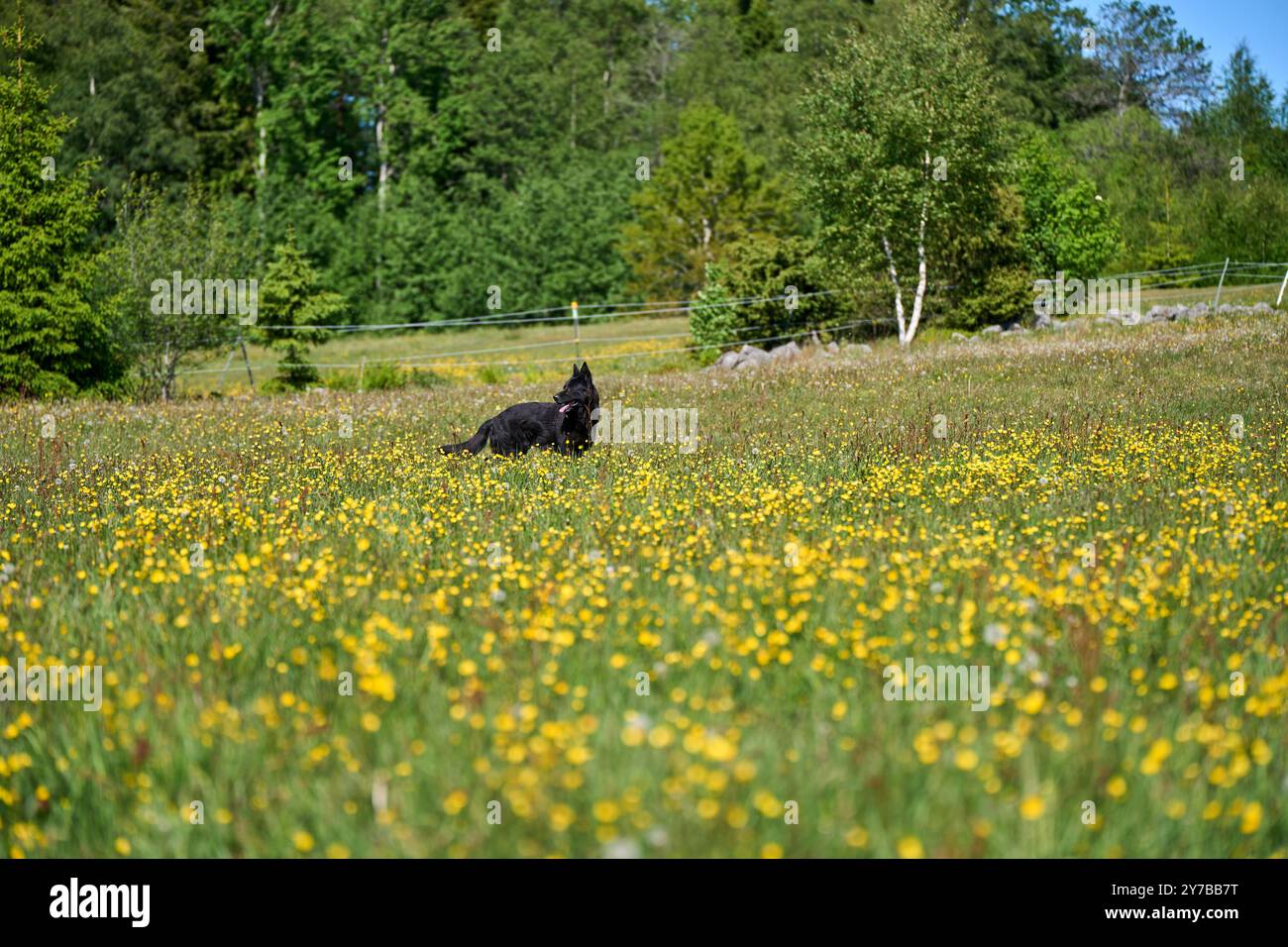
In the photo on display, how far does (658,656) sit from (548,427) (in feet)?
23.9

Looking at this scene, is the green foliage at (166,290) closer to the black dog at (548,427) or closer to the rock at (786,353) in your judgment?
the rock at (786,353)

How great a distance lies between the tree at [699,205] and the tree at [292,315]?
2524cm

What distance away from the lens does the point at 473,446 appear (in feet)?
39.0

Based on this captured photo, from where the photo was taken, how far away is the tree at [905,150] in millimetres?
29609

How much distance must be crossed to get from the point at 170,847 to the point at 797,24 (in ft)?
229

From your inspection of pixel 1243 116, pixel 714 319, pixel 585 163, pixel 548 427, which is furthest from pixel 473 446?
pixel 1243 116

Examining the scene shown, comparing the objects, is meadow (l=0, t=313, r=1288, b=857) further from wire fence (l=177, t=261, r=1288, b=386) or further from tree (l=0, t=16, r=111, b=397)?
wire fence (l=177, t=261, r=1288, b=386)

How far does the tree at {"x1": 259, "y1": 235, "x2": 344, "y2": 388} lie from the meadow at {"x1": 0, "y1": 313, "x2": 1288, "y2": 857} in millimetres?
17809

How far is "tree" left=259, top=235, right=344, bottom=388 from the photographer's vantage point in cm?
2733

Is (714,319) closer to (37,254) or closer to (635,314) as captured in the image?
(635,314)

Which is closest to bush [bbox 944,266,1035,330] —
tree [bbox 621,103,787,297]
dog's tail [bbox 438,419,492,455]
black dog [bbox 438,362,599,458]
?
tree [bbox 621,103,787,297]

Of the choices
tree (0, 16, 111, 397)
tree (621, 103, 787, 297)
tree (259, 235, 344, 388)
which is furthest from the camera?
tree (621, 103, 787, 297)

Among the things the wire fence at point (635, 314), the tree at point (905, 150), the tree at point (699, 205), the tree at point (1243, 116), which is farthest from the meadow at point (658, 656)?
the tree at point (1243, 116)
